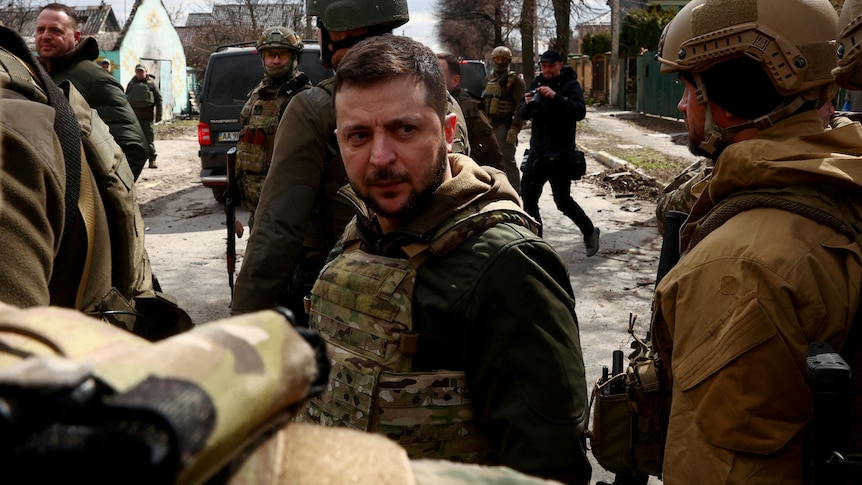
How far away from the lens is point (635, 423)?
225 cm

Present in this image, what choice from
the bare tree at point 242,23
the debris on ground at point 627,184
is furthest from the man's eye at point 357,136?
the bare tree at point 242,23

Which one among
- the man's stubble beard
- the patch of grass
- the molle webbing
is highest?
the molle webbing

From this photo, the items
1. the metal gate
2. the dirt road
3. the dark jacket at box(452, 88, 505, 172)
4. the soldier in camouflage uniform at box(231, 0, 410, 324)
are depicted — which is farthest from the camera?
the metal gate

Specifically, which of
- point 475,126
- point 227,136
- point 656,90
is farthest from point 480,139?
point 656,90

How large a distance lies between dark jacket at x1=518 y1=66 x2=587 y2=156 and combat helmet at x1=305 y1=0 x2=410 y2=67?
4.79 meters

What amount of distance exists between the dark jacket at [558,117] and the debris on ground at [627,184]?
3065 millimetres

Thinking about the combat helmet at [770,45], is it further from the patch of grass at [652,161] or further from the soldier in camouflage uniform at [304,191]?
the patch of grass at [652,161]

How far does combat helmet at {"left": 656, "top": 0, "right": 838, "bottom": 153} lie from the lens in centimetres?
213

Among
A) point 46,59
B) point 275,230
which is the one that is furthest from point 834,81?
point 46,59

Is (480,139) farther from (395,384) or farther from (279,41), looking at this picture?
(395,384)

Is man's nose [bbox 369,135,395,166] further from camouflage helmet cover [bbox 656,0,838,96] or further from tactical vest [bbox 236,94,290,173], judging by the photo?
tactical vest [bbox 236,94,290,173]

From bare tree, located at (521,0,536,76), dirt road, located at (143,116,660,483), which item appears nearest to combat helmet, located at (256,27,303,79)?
dirt road, located at (143,116,660,483)

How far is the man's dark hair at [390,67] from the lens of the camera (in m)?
2.01

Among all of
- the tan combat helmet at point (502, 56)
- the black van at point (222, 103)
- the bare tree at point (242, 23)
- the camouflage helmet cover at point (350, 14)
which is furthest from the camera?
the bare tree at point (242, 23)
